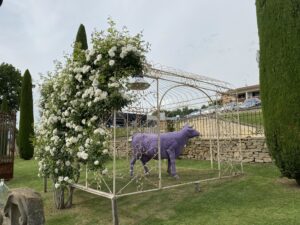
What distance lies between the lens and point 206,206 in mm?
5078

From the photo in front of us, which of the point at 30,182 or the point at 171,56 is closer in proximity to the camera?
the point at 30,182

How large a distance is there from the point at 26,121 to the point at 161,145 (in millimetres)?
14638

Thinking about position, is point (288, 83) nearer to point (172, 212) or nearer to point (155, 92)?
point (155, 92)

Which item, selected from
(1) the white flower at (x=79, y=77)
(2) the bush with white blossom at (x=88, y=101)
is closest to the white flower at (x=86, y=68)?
(2) the bush with white blossom at (x=88, y=101)

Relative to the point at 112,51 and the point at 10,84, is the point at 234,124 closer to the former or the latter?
the point at 112,51

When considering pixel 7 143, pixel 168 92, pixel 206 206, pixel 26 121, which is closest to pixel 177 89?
pixel 168 92

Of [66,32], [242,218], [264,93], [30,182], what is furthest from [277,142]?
[30,182]

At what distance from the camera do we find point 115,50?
4738mm

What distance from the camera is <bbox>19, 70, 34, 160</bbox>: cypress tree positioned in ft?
60.7

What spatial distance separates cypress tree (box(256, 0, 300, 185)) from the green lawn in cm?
75

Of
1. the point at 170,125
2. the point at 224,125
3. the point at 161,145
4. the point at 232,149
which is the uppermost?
the point at 170,125

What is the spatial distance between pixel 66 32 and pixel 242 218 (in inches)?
288

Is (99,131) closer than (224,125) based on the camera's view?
Yes

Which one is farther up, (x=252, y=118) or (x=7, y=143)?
(x=252, y=118)
